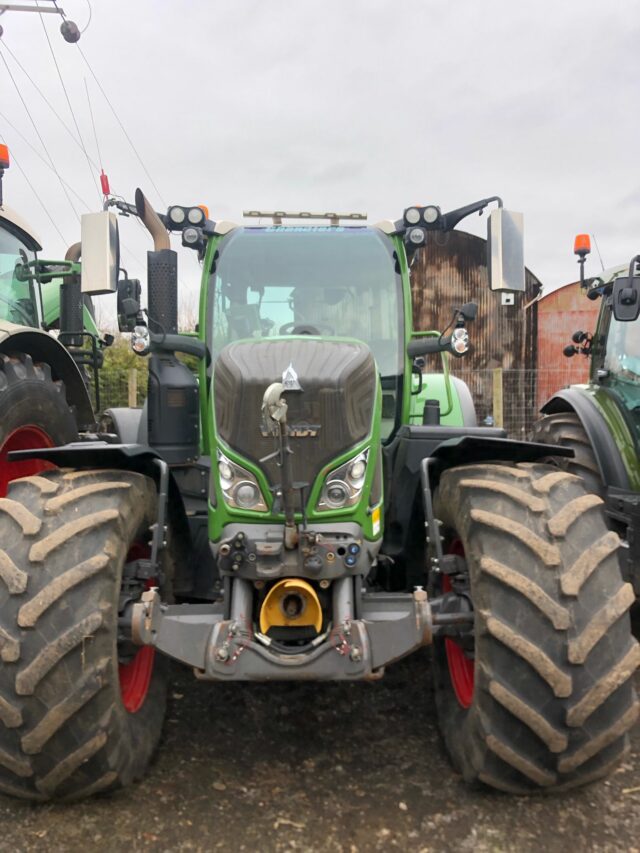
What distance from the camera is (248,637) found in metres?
2.72

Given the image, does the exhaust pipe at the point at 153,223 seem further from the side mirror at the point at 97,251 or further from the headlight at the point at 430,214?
the headlight at the point at 430,214

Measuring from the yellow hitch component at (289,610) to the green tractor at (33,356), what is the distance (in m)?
2.36

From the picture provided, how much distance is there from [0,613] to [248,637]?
83 cm

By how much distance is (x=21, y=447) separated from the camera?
4953mm

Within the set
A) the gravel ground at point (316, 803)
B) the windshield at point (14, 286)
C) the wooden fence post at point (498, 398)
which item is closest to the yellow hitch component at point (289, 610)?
the gravel ground at point (316, 803)

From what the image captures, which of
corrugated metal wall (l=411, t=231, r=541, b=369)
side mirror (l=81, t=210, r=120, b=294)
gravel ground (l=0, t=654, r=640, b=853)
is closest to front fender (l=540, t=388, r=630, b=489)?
gravel ground (l=0, t=654, r=640, b=853)

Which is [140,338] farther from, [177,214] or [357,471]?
[357,471]

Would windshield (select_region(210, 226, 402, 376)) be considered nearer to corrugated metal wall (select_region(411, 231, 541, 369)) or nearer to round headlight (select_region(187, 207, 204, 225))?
round headlight (select_region(187, 207, 204, 225))

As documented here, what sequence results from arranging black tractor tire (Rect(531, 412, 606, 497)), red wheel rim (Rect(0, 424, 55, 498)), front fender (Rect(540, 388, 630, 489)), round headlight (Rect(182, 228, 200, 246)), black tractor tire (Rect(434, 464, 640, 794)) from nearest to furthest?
black tractor tire (Rect(434, 464, 640, 794)) < round headlight (Rect(182, 228, 200, 246)) < red wheel rim (Rect(0, 424, 55, 498)) < front fender (Rect(540, 388, 630, 489)) < black tractor tire (Rect(531, 412, 606, 497))

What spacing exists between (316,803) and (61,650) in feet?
3.58

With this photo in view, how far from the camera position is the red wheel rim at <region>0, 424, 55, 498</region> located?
15.6 ft

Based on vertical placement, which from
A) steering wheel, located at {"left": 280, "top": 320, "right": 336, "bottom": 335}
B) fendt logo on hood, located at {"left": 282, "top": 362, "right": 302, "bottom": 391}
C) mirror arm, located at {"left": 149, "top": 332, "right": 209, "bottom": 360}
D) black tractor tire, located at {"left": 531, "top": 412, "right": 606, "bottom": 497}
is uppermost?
steering wheel, located at {"left": 280, "top": 320, "right": 336, "bottom": 335}

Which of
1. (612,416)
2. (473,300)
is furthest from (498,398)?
(473,300)

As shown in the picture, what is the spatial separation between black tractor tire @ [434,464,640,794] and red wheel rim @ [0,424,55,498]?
2977mm
